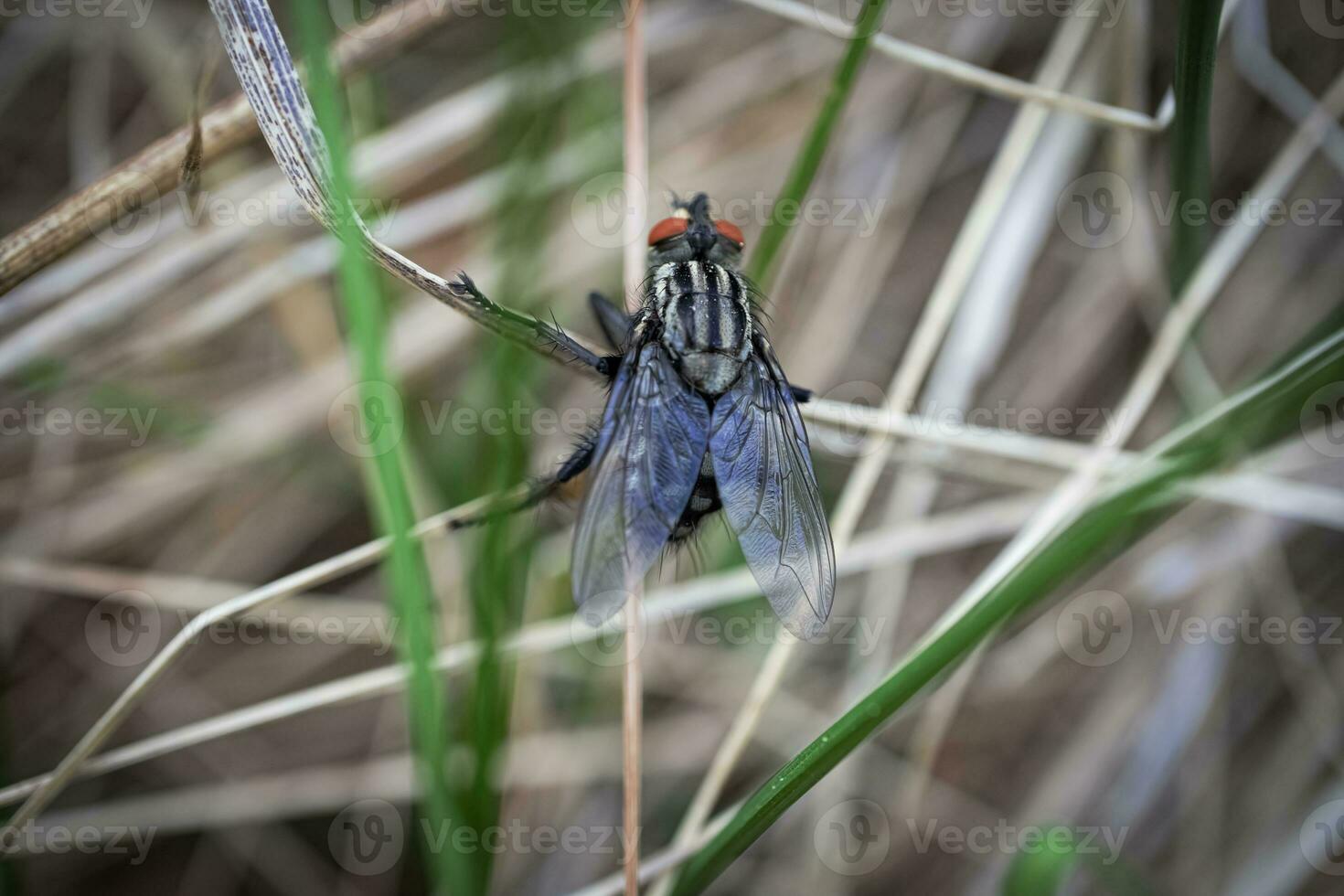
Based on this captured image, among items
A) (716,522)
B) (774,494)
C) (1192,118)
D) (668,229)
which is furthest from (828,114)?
(716,522)

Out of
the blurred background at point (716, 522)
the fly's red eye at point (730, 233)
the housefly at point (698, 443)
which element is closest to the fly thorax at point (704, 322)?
the housefly at point (698, 443)

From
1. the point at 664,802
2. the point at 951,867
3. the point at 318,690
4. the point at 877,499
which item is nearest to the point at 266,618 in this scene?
the point at 318,690

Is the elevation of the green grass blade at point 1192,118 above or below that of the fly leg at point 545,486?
above

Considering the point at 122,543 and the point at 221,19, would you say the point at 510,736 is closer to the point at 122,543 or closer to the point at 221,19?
the point at 122,543

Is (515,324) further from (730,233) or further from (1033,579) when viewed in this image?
(1033,579)

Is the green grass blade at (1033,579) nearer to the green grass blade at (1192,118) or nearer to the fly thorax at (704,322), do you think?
the green grass blade at (1192,118)
